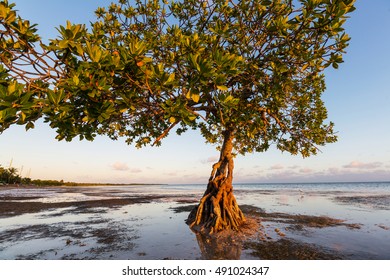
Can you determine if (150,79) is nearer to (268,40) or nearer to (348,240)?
(268,40)

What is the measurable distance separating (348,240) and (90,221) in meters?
11.5

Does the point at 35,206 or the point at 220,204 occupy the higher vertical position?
the point at 220,204

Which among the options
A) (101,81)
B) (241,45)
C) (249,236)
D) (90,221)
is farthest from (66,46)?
(90,221)

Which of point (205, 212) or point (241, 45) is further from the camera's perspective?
point (205, 212)

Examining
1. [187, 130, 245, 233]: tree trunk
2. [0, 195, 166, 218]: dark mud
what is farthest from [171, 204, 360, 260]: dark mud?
[0, 195, 166, 218]: dark mud

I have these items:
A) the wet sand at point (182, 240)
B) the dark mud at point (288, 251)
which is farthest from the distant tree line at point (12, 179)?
the dark mud at point (288, 251)

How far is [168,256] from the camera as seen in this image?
6863mm

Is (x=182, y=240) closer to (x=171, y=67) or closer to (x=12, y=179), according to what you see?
(x=171, y=67)

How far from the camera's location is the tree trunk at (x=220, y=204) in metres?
9.86

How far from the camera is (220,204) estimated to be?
1048 cm

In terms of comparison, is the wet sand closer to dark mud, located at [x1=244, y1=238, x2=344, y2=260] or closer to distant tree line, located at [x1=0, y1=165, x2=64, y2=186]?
dark mud, located at [x1=244, y1=238, x2=344, y2=260]

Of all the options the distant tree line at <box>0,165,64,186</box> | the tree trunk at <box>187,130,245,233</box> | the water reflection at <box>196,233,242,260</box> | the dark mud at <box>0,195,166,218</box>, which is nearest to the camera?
the water reflection at <box>196,233,242,260</box>

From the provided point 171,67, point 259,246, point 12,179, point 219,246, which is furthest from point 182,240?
point 12,179

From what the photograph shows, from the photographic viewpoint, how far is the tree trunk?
986 centimetres
